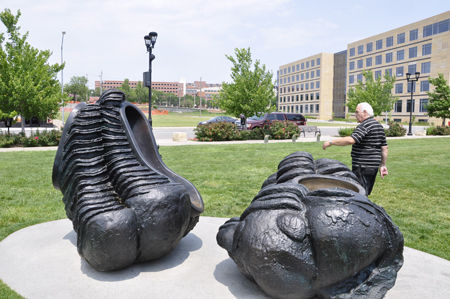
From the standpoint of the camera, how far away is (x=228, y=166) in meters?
10.7

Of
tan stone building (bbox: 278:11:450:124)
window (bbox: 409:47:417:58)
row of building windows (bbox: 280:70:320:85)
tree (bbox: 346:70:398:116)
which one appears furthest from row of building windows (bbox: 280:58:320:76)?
tree (bbox: 346:70:398:116)

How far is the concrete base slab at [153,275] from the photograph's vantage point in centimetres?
296

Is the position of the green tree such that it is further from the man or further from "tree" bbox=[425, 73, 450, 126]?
"tree" bbox=[425, 73, 450, 126]

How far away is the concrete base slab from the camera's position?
2.96 meters

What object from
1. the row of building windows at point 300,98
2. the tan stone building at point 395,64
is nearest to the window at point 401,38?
the tan stone building at point 395,64

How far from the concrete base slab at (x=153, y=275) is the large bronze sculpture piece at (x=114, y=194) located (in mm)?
182

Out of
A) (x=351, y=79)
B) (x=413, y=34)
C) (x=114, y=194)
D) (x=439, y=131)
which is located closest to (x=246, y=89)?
(x=439, y=131)

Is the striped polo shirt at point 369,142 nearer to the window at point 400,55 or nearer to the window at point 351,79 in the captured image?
the window at point 400,55

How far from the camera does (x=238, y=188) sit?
7.71 metres

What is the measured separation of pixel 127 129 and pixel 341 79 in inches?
3063

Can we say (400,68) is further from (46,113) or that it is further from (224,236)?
(224,236)

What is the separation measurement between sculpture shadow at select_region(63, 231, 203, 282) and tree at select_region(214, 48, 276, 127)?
18629mm

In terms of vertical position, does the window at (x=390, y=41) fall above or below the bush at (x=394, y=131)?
above

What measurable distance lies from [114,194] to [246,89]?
64.1 ft
